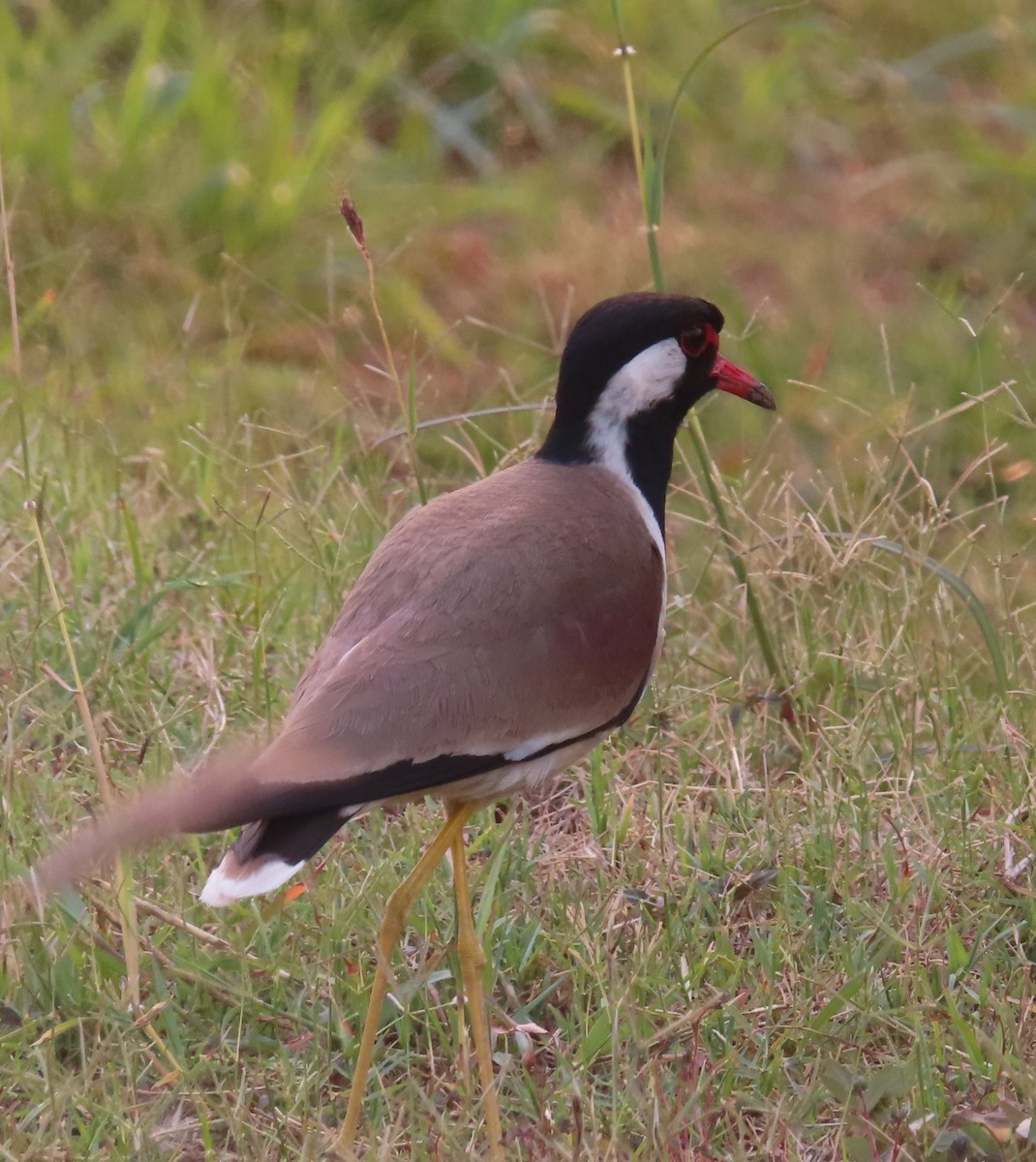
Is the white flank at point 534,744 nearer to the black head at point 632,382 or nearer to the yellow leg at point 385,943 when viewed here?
the yellow leg at point 385,943

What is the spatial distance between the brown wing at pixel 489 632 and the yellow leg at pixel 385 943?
0.19 meters

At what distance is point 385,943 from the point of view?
3.18m

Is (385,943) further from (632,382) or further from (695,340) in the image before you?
(695,340)

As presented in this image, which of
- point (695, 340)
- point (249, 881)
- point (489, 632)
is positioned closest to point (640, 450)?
point (695, 340)

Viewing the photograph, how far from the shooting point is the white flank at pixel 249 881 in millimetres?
2799

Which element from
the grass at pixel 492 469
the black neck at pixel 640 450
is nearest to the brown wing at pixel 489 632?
the black neck at pixel 640 450

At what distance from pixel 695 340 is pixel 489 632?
0.84 metres

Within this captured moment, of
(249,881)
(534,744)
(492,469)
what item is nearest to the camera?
(249,881)

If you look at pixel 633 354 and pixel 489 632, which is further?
pixel 633 354

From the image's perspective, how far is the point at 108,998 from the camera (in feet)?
10.4

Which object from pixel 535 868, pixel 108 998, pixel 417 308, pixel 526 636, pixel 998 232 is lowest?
pixel 998 232

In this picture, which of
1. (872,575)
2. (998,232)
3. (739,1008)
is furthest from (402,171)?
(739,1008)

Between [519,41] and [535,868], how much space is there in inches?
190

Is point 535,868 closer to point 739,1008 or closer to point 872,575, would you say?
point 739,1008
